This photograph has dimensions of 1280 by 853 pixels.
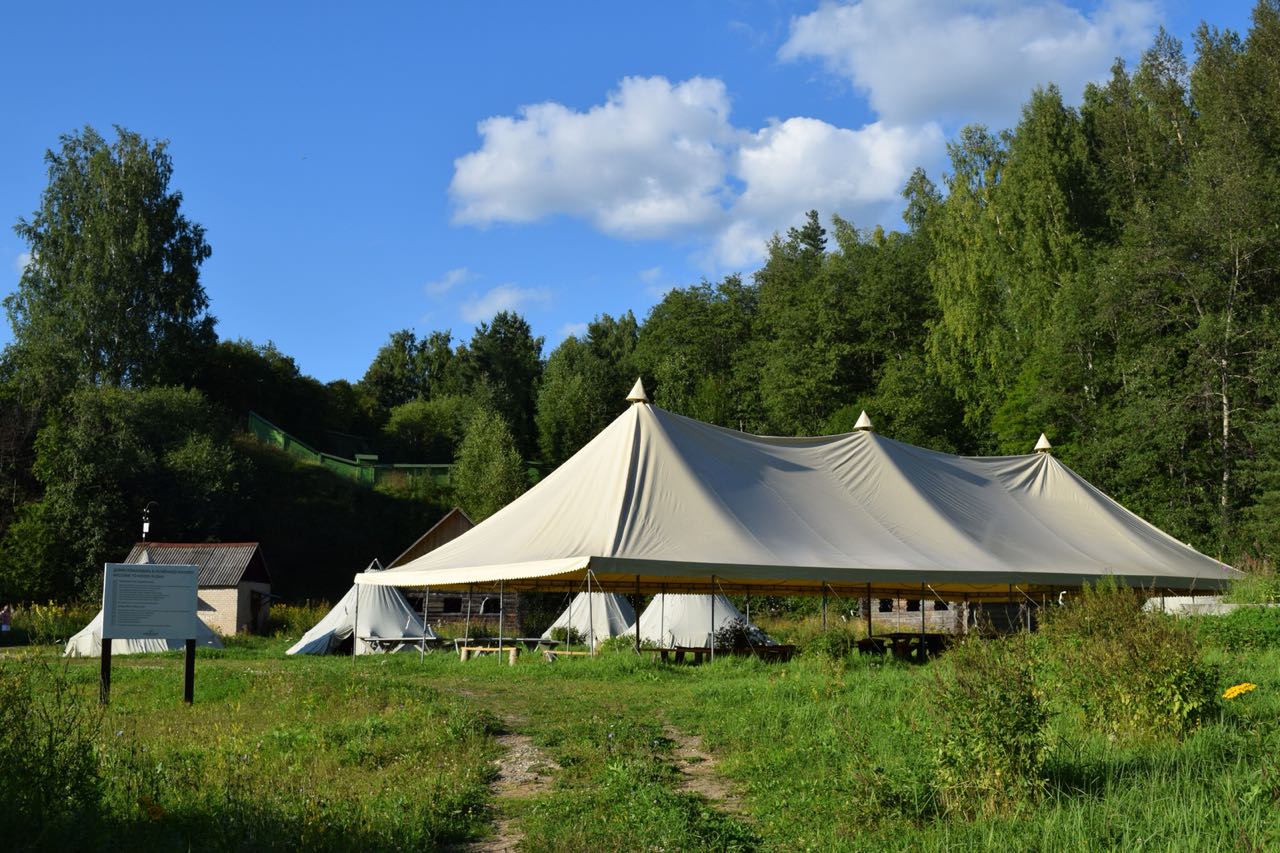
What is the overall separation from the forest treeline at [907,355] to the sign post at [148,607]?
24.0 metres

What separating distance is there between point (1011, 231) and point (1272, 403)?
38.4 feet

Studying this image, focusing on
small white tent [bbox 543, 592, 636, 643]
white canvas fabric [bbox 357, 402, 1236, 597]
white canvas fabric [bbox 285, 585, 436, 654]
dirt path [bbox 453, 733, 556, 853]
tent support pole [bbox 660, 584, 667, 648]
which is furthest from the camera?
small white tent [bbox 543, 592, 636, 643]

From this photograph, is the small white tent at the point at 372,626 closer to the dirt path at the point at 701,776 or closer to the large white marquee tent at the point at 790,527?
the large white marquee tent at the point at 790,527

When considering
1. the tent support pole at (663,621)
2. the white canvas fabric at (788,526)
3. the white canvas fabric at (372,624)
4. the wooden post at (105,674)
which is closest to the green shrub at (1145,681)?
the white canvas fabric at (788,526)

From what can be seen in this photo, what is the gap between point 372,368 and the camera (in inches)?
2884

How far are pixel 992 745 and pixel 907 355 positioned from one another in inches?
1704

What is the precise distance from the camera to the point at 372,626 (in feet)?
88.1

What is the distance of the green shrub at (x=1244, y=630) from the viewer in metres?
13.3

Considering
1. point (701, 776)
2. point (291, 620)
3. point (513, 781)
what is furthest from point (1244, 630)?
point (291, 620)

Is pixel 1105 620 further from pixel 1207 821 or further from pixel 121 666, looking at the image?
pixel 121 666

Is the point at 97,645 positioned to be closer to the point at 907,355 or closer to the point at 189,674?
the point at 189,674

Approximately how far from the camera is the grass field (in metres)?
5.71

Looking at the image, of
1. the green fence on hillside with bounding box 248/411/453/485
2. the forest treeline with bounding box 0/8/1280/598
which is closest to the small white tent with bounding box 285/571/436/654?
the forest treeline with bounding box 0/8/1280/598

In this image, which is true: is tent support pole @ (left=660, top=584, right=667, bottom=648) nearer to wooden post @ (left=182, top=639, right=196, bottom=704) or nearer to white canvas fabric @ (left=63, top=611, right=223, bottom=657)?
white canvas fabric @ (left=63, top=611, right=223, bottom=657)
